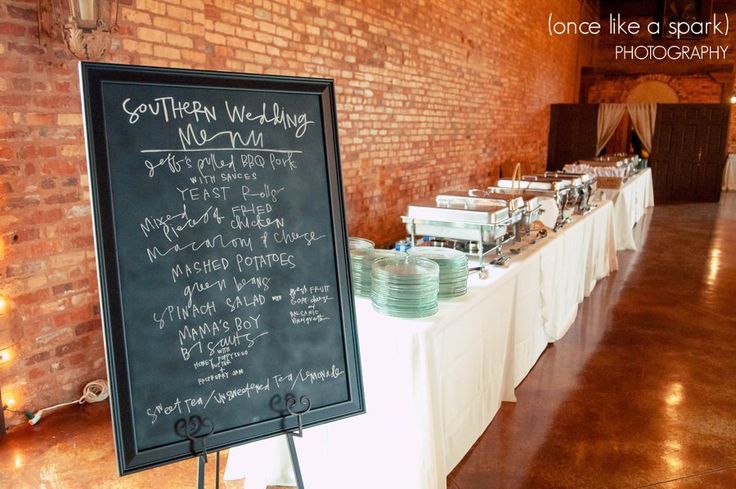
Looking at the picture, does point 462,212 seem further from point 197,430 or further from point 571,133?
point 571,133

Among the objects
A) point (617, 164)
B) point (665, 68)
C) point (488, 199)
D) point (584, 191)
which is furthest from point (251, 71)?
point (665, 68)

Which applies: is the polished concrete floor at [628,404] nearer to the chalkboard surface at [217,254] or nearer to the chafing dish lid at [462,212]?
the chafing dish lid at [462,212]

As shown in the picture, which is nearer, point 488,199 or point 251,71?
point 488,199

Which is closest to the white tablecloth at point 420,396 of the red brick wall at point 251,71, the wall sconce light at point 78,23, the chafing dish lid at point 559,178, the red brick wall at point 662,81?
the red brick wall at point 251,71

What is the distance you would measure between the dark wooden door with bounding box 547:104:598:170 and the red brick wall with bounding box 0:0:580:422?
3.55 meters

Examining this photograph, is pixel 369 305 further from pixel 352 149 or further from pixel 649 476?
pixel 352 149

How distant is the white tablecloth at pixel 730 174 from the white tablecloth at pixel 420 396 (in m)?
12.5

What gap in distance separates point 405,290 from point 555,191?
2.33 meters

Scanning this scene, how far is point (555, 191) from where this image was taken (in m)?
3.91

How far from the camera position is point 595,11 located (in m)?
14.4

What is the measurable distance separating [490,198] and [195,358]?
6.88ft

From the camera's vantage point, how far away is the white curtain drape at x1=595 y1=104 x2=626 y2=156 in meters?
11.7

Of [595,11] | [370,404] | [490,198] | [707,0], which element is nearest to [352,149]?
[490,198]

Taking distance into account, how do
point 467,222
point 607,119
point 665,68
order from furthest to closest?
1. point 665,68
2. point 607,119
3. point 467,222
